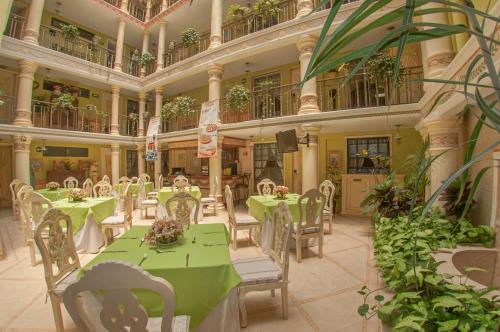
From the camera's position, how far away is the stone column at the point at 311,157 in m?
6.10

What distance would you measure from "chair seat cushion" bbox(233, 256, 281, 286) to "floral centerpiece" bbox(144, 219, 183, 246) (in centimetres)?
70

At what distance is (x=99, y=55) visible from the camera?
425 inches

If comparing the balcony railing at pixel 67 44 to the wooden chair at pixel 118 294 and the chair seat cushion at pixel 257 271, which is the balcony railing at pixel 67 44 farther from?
the wooden chair at pixel 118 294

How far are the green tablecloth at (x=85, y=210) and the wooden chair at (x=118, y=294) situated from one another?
135 inches

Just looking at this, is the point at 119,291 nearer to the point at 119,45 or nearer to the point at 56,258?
the point at 56,258

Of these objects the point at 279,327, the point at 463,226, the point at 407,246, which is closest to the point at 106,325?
the point at 279,327

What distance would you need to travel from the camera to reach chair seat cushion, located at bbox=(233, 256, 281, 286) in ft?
7.66

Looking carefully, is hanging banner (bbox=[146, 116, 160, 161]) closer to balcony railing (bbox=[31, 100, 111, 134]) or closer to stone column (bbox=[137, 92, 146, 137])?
stone column (bbox=[137, 92, 146, 137])

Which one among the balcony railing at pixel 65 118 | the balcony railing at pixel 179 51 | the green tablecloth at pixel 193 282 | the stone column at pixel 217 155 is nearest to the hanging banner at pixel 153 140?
the balcony railing at pixel 65 118

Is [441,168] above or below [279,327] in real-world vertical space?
above

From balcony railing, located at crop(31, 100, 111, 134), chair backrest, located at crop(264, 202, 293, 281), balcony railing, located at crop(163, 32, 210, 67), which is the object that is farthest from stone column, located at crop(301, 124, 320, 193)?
balcony railing, located at crop(31, 100, 111, 134)

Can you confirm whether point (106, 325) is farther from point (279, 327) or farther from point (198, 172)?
point (198, 172)

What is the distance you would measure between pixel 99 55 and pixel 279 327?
1259 centimetres

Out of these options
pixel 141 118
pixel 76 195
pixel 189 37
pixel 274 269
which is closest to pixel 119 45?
pixel 141 118
